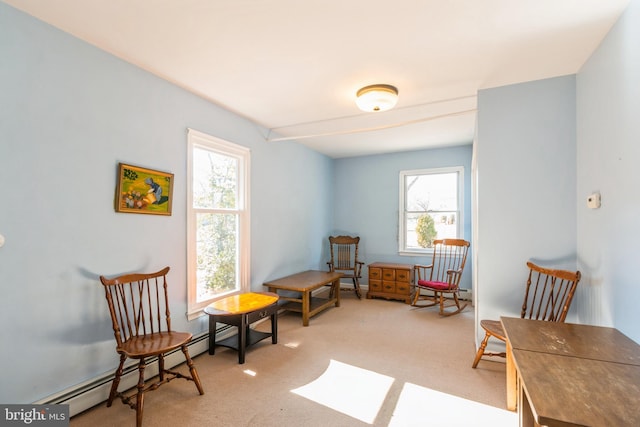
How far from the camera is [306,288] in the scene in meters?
3.72

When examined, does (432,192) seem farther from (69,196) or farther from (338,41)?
(69,196)

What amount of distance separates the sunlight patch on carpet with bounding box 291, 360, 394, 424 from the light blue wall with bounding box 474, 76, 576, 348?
124 cm

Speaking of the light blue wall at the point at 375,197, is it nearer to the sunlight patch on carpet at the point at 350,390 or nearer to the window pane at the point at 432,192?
the window pane at the point at 432,192

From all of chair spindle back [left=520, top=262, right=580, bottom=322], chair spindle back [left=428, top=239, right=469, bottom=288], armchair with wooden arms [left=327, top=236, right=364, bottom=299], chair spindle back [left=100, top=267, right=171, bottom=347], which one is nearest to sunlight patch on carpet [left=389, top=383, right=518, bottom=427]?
chair spindle back [left=520, top=262, right=580, bottom=322]

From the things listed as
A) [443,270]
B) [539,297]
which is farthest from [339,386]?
[443,270]

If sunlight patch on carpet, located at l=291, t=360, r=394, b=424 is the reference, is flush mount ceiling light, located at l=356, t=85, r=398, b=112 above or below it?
above

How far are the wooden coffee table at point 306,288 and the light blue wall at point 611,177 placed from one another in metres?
2.72

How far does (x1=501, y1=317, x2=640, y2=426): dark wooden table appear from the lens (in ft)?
3.16

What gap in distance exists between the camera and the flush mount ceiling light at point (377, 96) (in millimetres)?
2723

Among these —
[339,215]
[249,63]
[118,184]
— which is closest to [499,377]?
[249,63]

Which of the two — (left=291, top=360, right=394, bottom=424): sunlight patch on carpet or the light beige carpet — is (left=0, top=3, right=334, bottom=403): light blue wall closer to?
the light beige carpet

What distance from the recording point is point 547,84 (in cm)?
260

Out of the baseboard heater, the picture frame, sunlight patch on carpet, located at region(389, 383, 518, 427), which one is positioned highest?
the picture frame

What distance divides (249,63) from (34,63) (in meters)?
1.37
